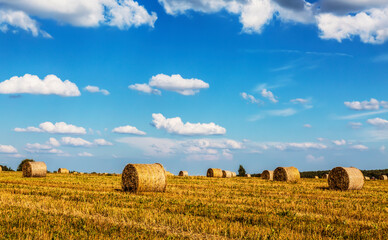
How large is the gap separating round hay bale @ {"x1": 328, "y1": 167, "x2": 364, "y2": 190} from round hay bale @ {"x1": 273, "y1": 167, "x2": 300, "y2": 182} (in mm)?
8904

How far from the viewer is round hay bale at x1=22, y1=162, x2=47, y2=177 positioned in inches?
1371

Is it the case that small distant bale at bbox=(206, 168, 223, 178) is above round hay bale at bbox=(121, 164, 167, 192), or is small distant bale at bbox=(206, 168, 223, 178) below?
above

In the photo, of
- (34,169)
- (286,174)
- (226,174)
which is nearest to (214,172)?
(226,174)

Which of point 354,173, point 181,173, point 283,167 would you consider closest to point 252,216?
point 354,173

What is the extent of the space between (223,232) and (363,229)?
11.5 ft

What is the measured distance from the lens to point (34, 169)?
35.0m

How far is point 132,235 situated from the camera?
27.3 ft

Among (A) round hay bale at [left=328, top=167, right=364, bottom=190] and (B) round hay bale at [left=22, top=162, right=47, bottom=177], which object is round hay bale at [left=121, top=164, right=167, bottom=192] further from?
(B) round hay bale at [left=22, top=162, right=47, bottom=177]

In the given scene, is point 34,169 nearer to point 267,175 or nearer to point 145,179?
point 145,179

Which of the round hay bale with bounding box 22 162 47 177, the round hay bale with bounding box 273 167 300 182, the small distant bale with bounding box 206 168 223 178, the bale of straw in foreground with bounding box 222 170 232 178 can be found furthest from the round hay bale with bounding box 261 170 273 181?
the round hay bale with bounding box 22 162 47 177

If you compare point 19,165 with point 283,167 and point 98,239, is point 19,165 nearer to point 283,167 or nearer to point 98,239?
point 283,167

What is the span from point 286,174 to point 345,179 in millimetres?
9959

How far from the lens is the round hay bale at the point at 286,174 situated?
3525 cm

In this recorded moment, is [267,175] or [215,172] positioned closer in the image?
[267,175]
